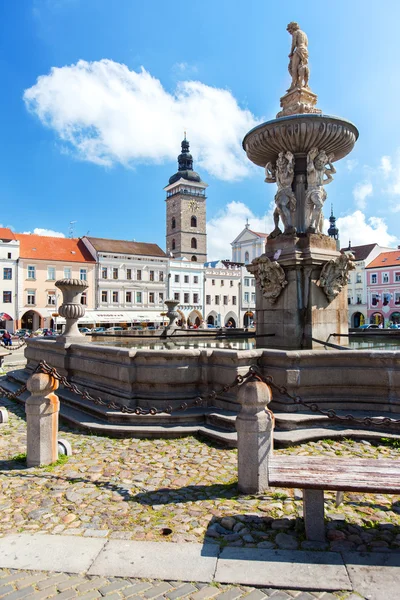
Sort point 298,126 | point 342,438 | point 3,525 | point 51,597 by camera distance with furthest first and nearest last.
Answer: point 298,126
point 342,438
point 3,525
point 51,597

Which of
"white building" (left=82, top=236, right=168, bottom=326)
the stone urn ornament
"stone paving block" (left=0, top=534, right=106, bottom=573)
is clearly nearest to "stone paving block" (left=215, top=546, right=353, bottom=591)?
"stone paving block" (left=0, top=534, right=106, bottom=573)

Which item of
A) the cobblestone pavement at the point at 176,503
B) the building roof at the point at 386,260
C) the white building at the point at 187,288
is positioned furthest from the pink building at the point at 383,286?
the cobblestone pavement at the point at 176,503

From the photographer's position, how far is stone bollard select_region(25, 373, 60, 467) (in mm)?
5180

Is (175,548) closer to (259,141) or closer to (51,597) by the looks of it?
(51,597)

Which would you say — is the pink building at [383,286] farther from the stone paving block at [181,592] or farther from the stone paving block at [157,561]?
the stone paving block at [181,592]

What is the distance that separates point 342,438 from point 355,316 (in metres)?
61.1

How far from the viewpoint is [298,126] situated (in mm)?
8945

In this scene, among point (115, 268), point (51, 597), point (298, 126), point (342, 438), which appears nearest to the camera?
point (51, 597)

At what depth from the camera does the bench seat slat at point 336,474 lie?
3.26 metres

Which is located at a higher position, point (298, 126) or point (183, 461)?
point (298, 126)

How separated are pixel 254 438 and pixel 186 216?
78662 millimetres

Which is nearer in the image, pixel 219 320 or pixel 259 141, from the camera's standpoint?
pixel 259 141

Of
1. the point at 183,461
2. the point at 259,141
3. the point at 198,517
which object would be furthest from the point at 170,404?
the point at 259,141

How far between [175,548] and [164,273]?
54293 mm
